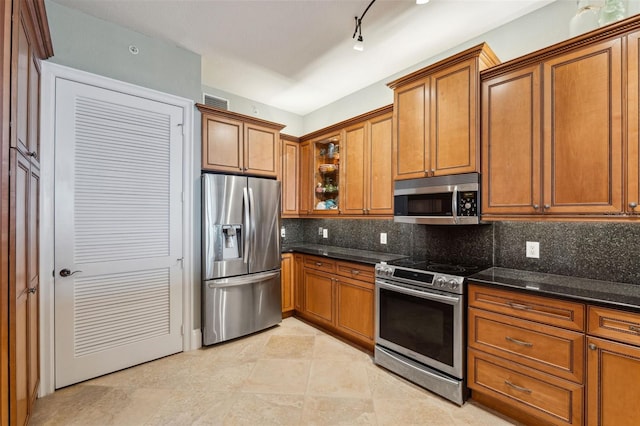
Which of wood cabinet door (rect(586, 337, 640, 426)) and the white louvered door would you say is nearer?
wood cabinet door (rect(586, 337, 640, 426))

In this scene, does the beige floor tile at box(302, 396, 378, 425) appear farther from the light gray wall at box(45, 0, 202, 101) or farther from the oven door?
the light gray wall at box(45, 0, 202, 101)

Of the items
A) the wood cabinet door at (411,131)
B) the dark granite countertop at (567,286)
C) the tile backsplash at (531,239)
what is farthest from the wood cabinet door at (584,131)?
the wood cabinet door at (411,131)

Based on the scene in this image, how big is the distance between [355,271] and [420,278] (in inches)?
31.2

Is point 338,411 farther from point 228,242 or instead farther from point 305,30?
point 305,30

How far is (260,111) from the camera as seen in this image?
A: 4137 millimetres

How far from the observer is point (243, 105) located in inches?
155

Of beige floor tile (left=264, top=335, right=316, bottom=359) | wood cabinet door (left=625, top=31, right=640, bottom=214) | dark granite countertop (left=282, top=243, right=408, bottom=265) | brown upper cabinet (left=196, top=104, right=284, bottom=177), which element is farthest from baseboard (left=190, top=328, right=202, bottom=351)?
wood cabinet door (left=625, top=31, right=640, bottom=214)

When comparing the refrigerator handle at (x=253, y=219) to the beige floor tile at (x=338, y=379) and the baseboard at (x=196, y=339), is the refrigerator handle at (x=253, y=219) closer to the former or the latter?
the baseboard at (x=196, y=339)

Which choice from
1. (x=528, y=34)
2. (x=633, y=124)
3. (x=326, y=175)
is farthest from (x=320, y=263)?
(x=528, y=34)

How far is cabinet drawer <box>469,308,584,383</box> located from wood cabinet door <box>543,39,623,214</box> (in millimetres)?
774

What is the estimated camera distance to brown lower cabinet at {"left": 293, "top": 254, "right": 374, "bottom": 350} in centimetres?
287

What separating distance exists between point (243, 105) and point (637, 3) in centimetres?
376

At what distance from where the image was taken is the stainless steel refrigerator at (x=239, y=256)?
2936mm

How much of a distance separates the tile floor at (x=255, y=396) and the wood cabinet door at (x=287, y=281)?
0.89m
